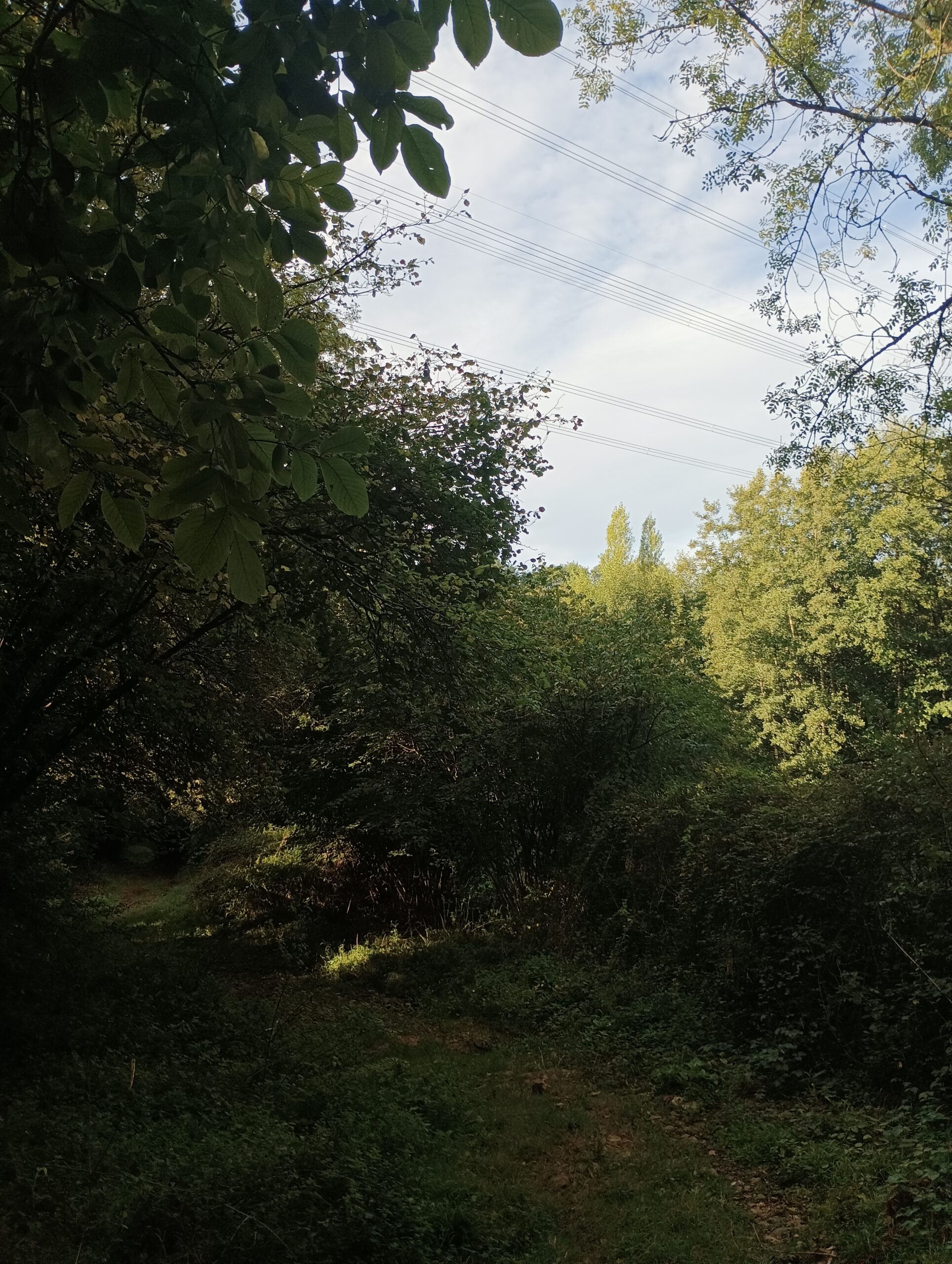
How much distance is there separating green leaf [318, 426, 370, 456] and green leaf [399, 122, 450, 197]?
422mm

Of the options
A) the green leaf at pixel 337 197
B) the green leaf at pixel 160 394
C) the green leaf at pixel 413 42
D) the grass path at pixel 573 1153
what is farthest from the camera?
the grass path at pixel 573 1153

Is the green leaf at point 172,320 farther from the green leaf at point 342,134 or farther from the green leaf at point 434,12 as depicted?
the green leaf at point 434,12

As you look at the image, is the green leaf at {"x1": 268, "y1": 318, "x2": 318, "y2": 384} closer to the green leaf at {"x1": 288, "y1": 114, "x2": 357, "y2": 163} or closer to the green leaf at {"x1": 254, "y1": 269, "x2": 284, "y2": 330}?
the green leaf at {"x1": 254, "y1": 269, "x2": 284, "y2": 330}

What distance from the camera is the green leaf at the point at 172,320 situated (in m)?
1.55

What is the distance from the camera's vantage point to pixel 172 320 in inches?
61.5

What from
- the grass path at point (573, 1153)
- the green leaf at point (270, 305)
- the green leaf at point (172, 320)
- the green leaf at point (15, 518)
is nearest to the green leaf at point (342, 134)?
the green leaf at point (270, 305)

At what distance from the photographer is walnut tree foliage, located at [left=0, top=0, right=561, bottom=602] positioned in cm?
136

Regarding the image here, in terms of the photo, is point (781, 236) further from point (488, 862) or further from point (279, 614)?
point (488, 862)

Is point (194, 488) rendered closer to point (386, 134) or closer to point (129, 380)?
point (129, 380)

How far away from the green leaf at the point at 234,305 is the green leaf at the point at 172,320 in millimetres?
70

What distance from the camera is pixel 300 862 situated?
1438cm

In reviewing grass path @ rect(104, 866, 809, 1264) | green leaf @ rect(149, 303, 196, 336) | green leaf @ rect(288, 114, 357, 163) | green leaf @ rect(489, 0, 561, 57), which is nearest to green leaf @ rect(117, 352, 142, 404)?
green leaf @ rect(149, 303, 196, 336)

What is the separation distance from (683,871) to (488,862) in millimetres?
3975

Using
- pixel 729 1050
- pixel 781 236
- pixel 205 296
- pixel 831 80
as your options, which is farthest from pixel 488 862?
pixel 205 296
